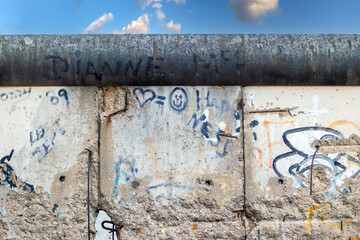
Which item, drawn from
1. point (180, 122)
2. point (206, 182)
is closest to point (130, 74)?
point (180, 122)

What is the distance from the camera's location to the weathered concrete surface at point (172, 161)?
3055 millimetres

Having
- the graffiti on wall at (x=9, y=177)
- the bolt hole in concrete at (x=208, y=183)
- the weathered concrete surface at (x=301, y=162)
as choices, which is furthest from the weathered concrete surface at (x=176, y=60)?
the bolt hole in concrete at (x=208, y=183)

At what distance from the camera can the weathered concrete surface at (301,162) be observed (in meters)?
3.12

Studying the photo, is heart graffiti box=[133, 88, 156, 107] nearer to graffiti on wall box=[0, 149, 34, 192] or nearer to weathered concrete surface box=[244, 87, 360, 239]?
weathered concrete surface box=[244, 87, 360, 239]

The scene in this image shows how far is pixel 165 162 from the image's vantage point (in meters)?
3.06

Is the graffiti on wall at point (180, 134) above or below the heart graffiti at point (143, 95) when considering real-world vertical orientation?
below

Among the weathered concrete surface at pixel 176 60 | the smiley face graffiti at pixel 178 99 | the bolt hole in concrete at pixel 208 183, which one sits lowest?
the bolt hole in concrete at pixel 208 183

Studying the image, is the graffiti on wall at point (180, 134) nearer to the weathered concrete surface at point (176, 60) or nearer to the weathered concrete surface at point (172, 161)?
the weathered concrete surface at point (172, 161)

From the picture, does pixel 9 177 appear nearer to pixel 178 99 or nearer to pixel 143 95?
pixel 143 95

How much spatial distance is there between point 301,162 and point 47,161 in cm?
220

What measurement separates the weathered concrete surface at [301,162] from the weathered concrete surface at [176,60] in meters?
0.17

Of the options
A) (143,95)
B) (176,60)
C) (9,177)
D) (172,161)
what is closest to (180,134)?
(172,161)

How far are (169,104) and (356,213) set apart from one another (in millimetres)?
1917

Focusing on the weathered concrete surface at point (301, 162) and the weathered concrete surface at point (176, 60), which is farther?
the weathered concrete surface at point (301, 162)
